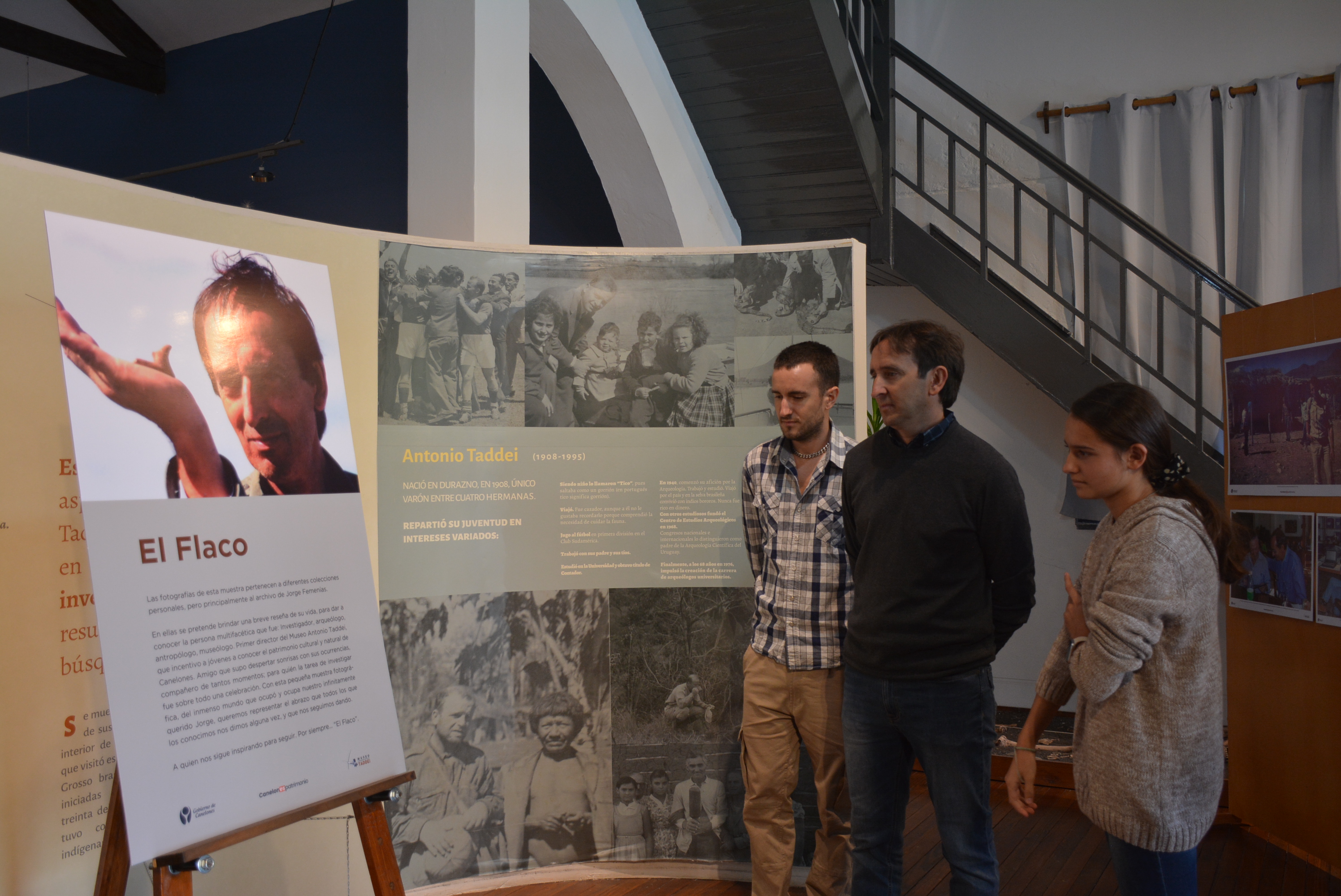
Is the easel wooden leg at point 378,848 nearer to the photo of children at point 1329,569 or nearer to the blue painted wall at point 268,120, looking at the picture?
the photo of children at point 1329,569

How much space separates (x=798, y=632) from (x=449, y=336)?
135cm

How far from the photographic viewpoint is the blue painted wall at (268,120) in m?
4.64

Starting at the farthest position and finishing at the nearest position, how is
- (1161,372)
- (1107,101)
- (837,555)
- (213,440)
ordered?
(1107,101) → (1161,372) → (837,555) → (213,440)

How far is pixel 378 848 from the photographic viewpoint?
65.8 inches

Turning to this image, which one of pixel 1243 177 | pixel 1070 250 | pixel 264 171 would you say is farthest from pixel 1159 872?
pixel 264 171

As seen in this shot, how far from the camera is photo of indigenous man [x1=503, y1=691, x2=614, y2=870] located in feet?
8.51

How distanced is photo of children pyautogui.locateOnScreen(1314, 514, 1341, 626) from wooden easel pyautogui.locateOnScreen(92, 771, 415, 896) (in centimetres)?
278

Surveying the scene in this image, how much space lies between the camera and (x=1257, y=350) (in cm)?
291

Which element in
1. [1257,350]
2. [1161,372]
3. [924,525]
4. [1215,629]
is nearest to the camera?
[1215,629]

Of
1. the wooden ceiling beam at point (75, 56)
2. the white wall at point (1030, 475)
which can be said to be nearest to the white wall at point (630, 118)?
the white wall at point (1030, 475)

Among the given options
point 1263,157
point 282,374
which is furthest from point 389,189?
A: point 1263,157

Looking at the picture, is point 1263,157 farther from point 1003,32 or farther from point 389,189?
point 389,189

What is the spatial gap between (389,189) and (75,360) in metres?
3.50

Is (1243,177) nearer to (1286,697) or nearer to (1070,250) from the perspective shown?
(1070,250)
